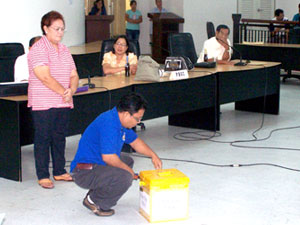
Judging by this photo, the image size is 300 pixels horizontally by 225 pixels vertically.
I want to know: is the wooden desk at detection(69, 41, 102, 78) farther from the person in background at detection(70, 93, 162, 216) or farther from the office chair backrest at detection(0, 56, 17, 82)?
the person in background at detection(70, 93, 162, 216)

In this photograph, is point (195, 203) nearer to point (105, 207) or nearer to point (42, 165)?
point (105, 207)

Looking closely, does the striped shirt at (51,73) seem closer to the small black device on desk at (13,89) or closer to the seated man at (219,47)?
the small black device on desk at (13,89)

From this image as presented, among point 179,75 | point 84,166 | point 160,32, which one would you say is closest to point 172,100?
point 179,75

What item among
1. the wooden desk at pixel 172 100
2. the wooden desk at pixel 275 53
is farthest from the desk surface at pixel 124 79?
the wooden desk at pixel 275 53

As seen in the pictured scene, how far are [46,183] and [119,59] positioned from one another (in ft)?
6.32

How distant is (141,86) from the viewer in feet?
15.9

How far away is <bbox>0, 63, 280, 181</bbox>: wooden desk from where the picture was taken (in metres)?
3.95

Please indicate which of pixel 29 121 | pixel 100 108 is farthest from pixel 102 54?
pixel 29 121

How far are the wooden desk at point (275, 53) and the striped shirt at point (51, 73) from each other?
17.3 ft

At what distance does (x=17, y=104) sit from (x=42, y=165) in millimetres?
446

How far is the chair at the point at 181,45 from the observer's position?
643 centimetres

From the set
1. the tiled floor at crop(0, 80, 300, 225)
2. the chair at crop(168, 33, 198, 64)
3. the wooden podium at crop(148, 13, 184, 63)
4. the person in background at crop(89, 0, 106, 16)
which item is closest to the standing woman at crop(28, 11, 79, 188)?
the tiled floor at crop(0, 80, 300, 225)

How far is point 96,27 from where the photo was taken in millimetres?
10242

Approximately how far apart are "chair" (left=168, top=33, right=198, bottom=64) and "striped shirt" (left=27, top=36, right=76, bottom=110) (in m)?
2.72
